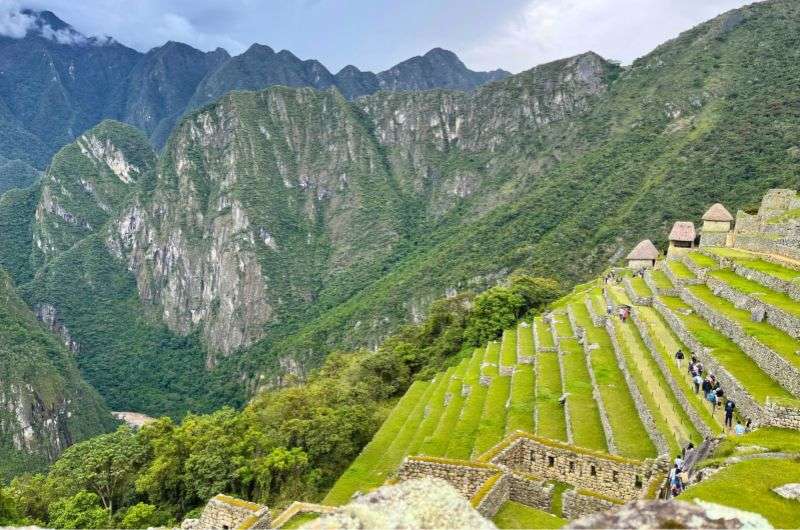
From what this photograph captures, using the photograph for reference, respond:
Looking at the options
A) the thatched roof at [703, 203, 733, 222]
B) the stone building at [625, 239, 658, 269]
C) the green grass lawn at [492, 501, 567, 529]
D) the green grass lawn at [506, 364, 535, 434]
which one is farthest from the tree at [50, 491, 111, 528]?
the thatched roof at [703, 203, 733, 222]

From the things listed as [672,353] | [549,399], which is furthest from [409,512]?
[672,353]

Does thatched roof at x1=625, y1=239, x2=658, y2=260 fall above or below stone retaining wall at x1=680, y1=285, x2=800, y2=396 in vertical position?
above

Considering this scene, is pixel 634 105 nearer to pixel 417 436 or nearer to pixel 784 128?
pixel 784 128

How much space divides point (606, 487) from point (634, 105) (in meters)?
128

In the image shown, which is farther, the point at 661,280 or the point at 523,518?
the point at 661,280

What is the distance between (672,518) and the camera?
12.2 feet

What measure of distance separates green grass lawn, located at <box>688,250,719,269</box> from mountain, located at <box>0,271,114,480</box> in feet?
317

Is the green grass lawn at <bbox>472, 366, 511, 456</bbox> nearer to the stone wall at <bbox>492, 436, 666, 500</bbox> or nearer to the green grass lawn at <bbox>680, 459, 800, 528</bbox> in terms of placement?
the stone wall at <bbox>492, 436, 666, 500</bbox>

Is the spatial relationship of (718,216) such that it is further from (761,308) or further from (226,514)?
(226,514)

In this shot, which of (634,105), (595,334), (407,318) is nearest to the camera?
(595,334)

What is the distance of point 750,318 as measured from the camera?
18.1 m

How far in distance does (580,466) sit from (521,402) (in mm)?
7668

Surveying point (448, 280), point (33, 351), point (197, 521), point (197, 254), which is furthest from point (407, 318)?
point (197, 254)

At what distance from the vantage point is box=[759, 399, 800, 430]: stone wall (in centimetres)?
1124
